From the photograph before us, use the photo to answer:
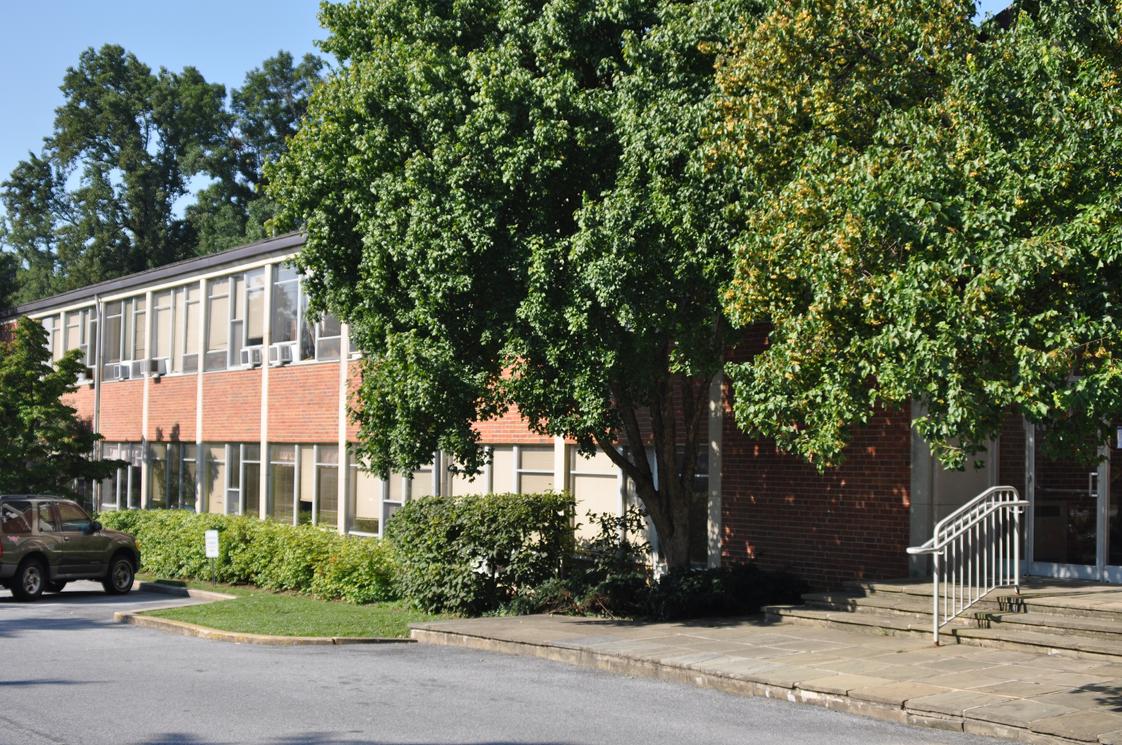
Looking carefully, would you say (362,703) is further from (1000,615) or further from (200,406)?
(200,406)

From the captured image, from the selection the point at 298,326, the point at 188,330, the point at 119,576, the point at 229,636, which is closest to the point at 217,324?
the point at 188,330

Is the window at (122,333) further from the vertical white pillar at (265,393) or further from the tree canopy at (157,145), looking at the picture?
the tree canopy at (157,145)

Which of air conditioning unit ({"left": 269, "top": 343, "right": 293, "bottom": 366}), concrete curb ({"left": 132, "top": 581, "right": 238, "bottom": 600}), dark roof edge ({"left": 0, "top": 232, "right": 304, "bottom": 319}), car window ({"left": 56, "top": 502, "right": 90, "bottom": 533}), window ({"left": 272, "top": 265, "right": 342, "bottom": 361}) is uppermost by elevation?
dark roof edge ({"left": 0, "top": 232, "right": 304, "bottom": 319})

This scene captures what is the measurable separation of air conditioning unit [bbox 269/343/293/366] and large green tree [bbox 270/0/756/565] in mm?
11424

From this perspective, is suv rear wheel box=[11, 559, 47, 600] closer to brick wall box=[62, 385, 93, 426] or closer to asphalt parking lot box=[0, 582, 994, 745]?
asphalt parking lot box=[0, 582, 994, 745]

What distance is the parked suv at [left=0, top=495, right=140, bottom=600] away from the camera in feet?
68.1

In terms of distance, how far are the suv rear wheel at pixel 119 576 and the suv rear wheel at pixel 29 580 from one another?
4.41ft

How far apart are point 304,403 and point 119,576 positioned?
5.54 metres

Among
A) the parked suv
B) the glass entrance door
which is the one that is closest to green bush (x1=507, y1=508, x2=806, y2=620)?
the glass entrance door

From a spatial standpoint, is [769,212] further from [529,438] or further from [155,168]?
[155,168]

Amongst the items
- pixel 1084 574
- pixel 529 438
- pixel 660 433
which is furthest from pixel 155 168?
pixel 1084 574

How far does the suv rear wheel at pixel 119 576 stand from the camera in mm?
22578

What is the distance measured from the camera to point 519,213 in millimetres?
14422

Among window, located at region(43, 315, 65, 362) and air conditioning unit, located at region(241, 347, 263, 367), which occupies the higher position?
window, located at region(43, 315, 65, 362)
